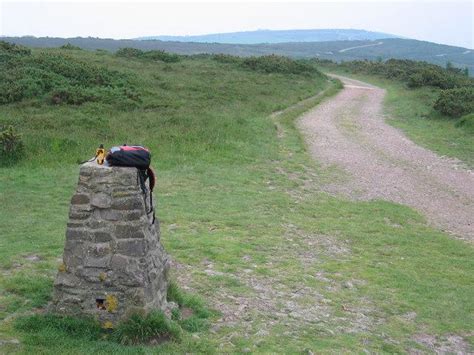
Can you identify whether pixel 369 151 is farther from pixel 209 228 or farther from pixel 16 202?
pixel 16 202

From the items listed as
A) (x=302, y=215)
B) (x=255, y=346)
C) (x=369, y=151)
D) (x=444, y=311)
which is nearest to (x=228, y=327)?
(x=255, y=346)

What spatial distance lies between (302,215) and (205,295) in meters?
5.26

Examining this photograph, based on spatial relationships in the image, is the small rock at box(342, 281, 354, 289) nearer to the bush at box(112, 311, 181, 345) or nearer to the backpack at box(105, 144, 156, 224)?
the bush at box(112, 311, 181, 345)

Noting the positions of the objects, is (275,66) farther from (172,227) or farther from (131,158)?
(131,158)

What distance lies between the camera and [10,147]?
1544 cm

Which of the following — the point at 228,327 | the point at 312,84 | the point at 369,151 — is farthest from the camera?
the point at 312,84

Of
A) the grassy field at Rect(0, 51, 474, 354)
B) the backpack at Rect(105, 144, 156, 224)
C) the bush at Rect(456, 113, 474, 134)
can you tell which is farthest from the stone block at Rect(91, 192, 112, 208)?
the bush at Rect(456, 113, 474, 134)

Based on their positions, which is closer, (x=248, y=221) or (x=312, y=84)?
(x=248, y=221)

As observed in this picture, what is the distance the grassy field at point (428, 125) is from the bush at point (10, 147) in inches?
559

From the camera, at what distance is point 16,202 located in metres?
12.1

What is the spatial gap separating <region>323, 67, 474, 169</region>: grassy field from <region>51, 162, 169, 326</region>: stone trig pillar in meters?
15.2

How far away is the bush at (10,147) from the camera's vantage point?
15203mm

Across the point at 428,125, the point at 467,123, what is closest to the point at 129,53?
the point at 428,125

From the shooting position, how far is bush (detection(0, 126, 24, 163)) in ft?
49.9
